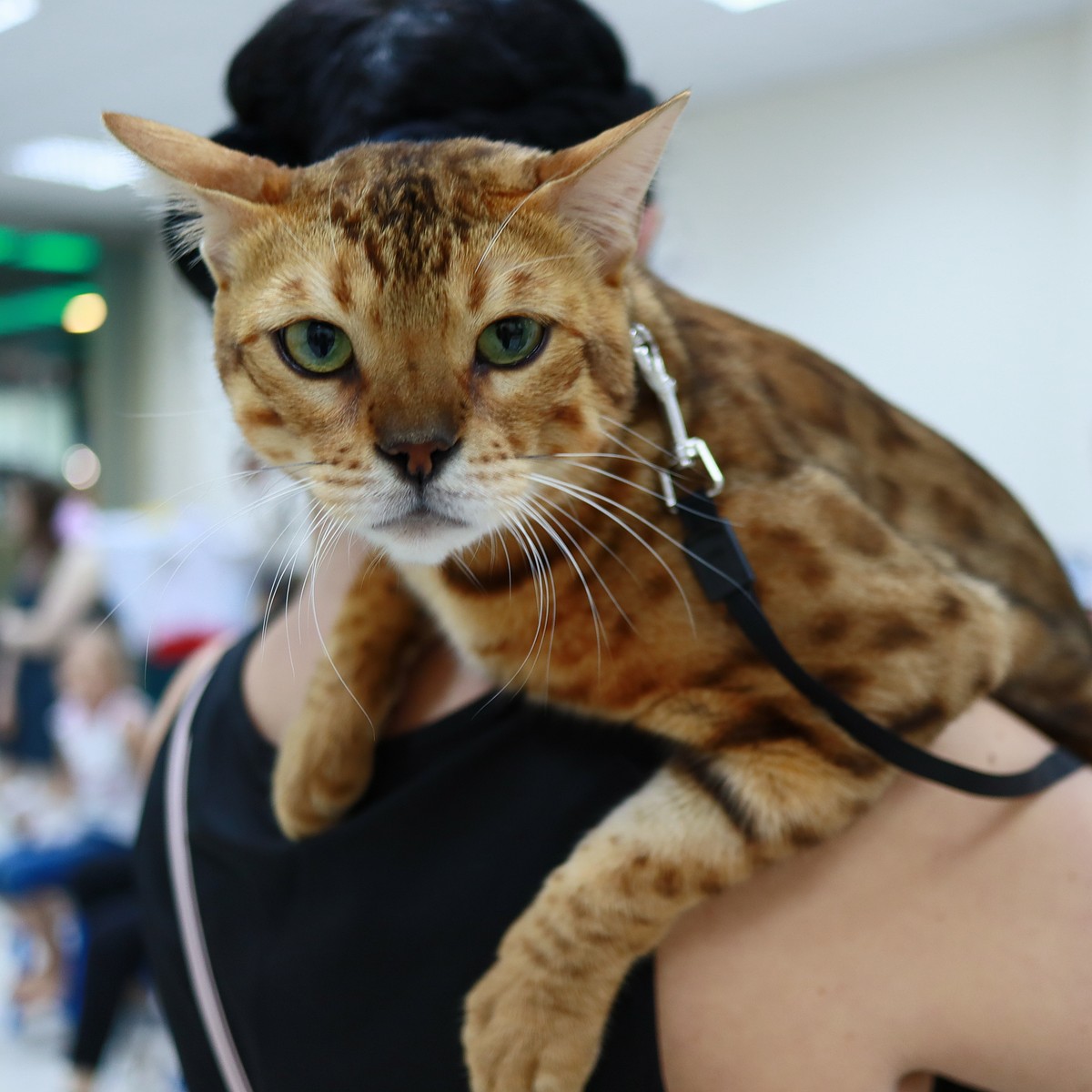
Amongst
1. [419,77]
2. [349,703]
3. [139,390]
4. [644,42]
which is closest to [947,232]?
[644,42]

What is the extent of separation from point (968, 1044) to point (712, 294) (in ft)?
13.5

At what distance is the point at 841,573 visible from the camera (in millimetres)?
669

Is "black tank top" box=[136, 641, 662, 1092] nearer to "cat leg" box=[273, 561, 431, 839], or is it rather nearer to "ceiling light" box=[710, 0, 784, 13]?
"cat leg" box=[273, 561, 431, 839]

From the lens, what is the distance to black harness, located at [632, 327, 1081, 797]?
583mm

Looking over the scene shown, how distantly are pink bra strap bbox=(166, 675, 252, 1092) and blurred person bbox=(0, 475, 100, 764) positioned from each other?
324 centimetres

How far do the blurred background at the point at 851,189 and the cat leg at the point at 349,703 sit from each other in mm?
2357

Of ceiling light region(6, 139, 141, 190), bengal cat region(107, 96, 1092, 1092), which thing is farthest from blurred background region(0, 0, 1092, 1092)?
bengal cat region(107, 96, 1092, 1092)

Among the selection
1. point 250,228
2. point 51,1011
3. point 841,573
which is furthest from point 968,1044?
point 51,1011

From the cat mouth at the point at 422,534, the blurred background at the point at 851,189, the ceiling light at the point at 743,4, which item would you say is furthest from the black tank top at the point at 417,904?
the ceiling light at the point at 743,4

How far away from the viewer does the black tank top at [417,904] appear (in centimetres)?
61

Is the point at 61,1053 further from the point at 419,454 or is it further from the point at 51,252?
the point at 51,252

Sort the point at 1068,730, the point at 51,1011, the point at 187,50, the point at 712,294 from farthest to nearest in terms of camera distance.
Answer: the point at 712,294, the point at 187,50, the point at 51,1011, the point at 1068,730

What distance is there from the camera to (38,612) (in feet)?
12.7

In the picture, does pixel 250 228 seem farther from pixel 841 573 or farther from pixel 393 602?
pixel 841 573
